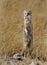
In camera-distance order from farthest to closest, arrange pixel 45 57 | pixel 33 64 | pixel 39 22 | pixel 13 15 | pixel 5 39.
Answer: pixel 13 15
pixel 39 22
pixel 5 39
pixel 45 57
pixel 33 64

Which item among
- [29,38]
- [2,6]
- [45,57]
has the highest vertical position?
[2,6]

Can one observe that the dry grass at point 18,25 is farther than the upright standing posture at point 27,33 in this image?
Yes

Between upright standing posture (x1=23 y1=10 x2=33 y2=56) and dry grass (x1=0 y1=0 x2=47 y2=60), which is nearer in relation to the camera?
upright standing posture (x1=23 y1=10 x2=33 y2=56)

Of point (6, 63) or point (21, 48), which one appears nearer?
point (6, 63)

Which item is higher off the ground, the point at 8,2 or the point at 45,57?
the point at 8,2

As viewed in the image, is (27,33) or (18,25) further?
(18,25)

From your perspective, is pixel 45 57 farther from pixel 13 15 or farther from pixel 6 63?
pixel 13 15

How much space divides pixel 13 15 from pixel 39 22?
0.87 metres

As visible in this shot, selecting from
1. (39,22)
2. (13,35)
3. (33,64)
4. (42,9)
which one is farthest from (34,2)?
(33,64)

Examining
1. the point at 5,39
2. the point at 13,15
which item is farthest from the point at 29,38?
the point at 13,15

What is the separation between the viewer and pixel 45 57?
689 centimetres

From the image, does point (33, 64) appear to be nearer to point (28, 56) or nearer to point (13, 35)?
point (28, 56)

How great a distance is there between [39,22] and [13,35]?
857 millimetres

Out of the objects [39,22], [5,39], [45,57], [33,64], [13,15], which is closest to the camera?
[33,64]
